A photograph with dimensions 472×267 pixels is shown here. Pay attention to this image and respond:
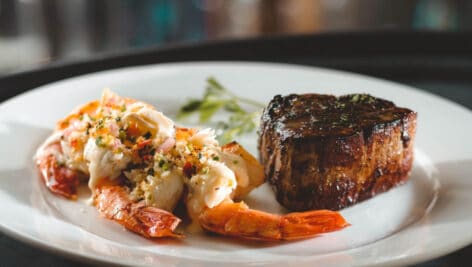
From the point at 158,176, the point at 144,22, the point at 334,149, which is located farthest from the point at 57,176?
the point at 144,22

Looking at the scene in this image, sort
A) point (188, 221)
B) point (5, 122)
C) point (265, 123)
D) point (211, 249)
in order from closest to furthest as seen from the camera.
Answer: point (211, 249)
point (188, 221)
point (265, 123)
point (5, 122)

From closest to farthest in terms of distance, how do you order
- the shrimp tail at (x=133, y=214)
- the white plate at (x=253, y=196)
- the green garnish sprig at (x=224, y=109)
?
the white plate at (x=253, y=196) → the shrimp tail at (x=133, y=214) → the green garnish sprig at (x=224, y=109)

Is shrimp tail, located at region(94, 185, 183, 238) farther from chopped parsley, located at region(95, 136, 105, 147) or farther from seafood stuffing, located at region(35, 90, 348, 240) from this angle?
chopped parsley, located at region(95, 136, 105, 147)

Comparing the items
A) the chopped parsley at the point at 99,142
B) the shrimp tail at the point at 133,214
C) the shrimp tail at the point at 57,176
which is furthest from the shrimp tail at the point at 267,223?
the shrimp tail at the point at 57,176

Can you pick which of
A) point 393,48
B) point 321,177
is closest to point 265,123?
point 321,177

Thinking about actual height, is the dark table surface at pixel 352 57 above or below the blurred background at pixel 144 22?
above

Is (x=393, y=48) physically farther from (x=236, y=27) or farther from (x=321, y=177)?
(x=236, y=27)

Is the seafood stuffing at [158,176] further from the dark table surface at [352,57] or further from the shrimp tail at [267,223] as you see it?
the dark table surface at [352,57]

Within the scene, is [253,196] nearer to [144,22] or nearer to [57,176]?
[57,176]
